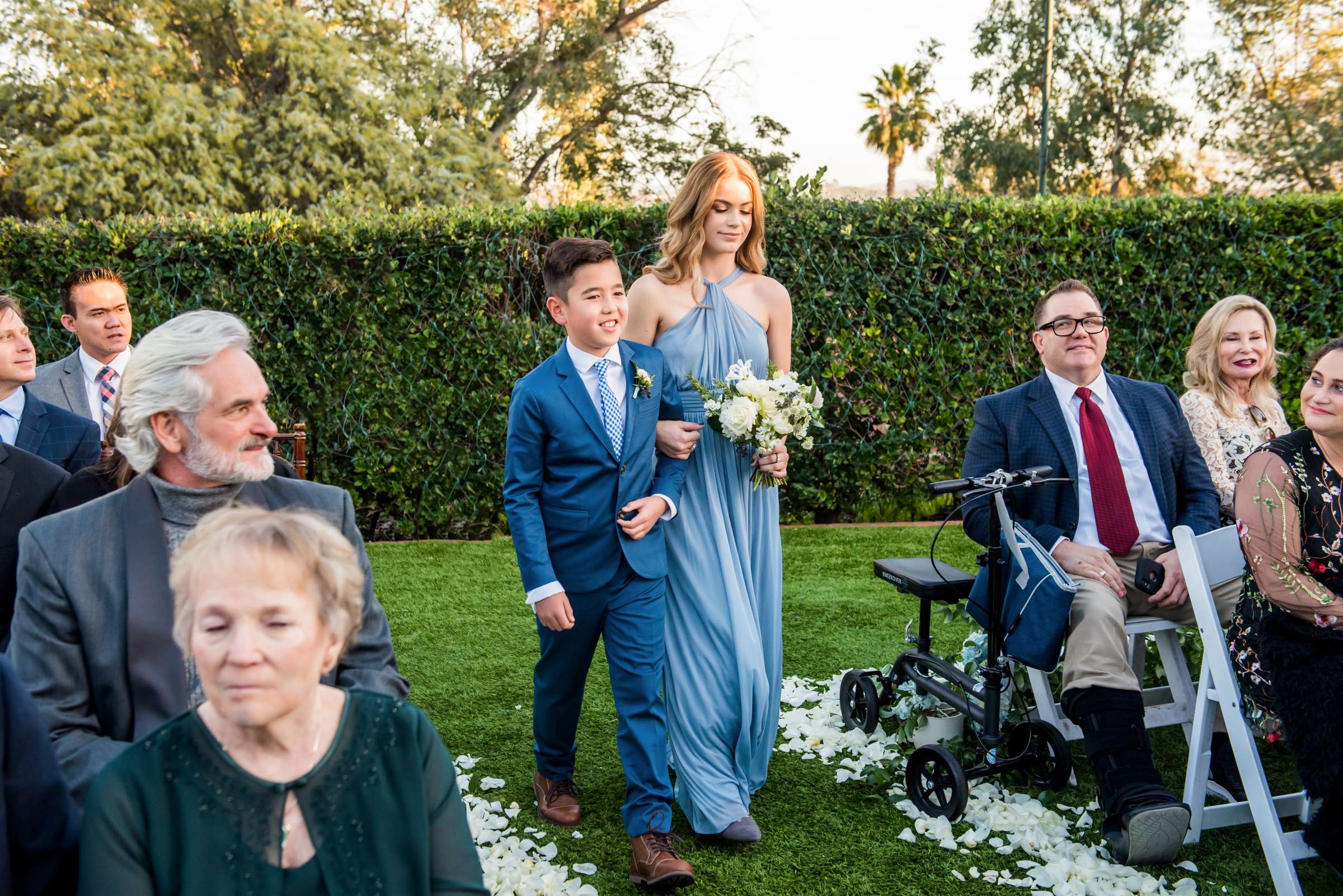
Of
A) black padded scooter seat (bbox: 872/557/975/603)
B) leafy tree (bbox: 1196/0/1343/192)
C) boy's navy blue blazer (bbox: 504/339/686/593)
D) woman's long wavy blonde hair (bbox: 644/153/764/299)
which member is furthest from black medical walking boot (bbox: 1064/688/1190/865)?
leafy tree (bbox: 1196/0/1343/192)

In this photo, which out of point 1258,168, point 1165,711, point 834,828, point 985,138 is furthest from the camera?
point 985,138

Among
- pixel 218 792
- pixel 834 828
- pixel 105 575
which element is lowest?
pixel 834 828

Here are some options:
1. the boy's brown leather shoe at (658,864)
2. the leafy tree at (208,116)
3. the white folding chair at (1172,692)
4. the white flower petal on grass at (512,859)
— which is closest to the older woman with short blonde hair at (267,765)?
the white flower petal on grass at (512,859)

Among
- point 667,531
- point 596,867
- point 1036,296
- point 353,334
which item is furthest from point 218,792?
point 1036,296

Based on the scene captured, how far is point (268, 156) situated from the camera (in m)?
17.0

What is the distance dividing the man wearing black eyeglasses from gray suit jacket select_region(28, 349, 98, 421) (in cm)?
434

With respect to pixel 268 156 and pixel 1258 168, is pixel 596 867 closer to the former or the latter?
pixel 268 156

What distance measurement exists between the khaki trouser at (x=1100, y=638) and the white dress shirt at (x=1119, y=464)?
231 millimetres

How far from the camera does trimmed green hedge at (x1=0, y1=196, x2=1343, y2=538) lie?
8.18 m

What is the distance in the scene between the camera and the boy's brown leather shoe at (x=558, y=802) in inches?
149

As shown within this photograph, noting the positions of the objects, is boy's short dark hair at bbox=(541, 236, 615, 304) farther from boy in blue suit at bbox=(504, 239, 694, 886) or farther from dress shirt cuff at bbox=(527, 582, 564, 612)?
dress shirt cuff at bbox=(527, 582, 564, 612)

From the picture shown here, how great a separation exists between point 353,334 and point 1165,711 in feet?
21.1

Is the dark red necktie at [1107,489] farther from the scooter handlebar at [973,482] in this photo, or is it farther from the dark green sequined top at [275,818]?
the dark green sequined top at [275,818]

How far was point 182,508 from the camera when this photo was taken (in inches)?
92.1
